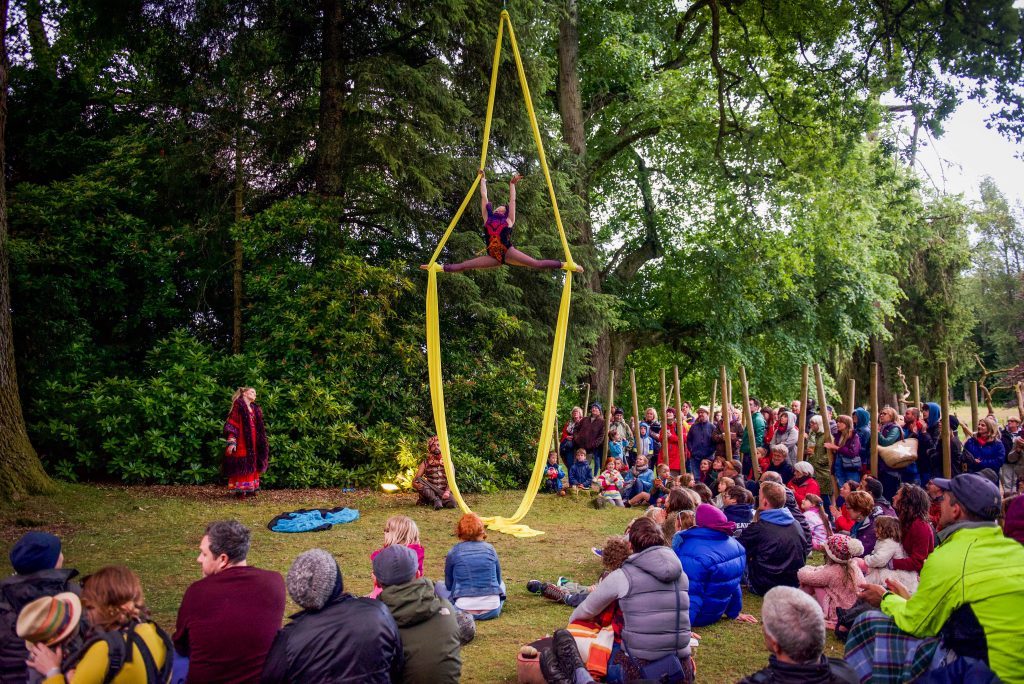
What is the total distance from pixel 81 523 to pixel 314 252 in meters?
6.01

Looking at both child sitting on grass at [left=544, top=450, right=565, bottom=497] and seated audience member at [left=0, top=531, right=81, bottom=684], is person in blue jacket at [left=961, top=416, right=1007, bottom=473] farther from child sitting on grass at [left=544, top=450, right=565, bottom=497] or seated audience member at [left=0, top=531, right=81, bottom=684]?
seated audience member at [left=0, top=531, right=81, bottom=684]

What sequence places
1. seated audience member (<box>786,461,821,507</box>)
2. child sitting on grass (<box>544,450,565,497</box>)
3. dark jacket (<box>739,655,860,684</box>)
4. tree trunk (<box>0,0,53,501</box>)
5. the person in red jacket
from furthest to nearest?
1. child sitting on grass (<box>544,450,565,497</box>)
2. tree trunk (<box>0,0,53,501</box>)
3. seated audience member (<box>786,461,821,507</box>)
4. the person in red jacket
5. dark jacket (<box>739,655,860,684</box>)

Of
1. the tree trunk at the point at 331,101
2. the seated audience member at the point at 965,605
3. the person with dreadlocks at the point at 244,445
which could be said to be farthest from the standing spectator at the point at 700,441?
the seated audience member at the point at 965,605

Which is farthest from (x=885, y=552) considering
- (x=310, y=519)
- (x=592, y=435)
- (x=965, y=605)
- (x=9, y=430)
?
(x=9, y=430)

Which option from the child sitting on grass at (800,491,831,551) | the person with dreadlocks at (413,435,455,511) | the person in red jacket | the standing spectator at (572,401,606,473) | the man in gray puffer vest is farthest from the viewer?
the standing spectator at (572,401,606,473)

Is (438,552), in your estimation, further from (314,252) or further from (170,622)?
(314,252)

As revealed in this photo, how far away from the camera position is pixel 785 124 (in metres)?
14.3

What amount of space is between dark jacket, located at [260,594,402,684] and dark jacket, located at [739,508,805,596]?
375 centimetres

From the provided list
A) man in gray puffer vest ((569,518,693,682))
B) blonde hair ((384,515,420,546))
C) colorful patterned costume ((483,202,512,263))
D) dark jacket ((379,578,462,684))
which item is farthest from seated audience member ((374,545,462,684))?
colorful patterned costume ((483,202,512,263))

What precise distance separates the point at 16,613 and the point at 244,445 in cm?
708

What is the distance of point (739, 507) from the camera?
6.50 meters

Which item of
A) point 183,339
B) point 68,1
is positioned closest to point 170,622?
point 183,339

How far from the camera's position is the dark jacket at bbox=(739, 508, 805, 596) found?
5859 millimetres

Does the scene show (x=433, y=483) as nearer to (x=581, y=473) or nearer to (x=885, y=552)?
(x=581, y=473)
